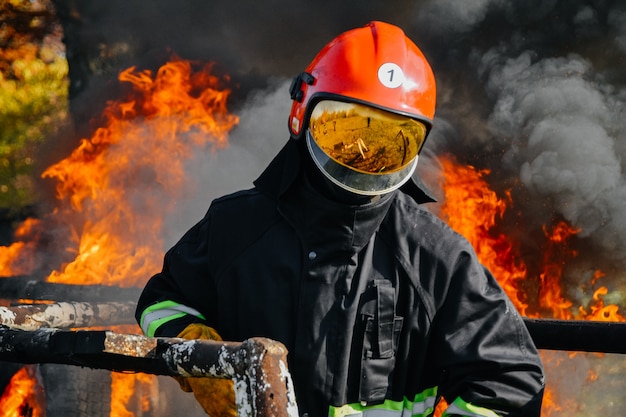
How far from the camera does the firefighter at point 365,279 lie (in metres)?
2.25

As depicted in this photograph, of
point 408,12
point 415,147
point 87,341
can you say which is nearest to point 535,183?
point 408,12

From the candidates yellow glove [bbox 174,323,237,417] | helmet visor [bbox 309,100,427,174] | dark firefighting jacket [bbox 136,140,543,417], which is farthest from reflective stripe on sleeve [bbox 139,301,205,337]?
helmet visor [bbox 309,100,427,174]

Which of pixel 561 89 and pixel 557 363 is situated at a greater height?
pixel 561 89

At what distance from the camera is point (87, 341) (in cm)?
199

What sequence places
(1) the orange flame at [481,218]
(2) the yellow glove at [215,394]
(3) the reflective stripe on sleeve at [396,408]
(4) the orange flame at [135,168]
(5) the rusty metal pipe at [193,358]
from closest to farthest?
(5) the rusty metal pipe at [193,358], (2) the yellow glove at [215,394], (3) the reflective stripe on sleeve at [396,408], (4) the orange flame at [135,168], (1) the orange flame at [481,218]

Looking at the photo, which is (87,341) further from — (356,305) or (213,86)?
(213,86)

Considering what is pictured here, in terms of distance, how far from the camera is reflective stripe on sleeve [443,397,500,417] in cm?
217

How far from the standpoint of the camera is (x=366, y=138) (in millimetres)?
2303

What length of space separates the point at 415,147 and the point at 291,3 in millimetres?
8414

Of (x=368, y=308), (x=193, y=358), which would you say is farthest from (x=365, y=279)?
(x=193, y=358)

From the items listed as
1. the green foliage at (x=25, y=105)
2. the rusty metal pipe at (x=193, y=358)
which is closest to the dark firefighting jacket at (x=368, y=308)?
the rusty metal pipe at (x=193, y=358)

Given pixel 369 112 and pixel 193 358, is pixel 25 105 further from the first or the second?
pixel 193 358

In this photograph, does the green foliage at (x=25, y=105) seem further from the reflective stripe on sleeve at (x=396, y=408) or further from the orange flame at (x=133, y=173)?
the reflective stripe on sleeve at (x=396, y=408)

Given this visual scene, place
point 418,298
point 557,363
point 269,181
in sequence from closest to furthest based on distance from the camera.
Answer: point 418,298, point 269,181, point 557,363
